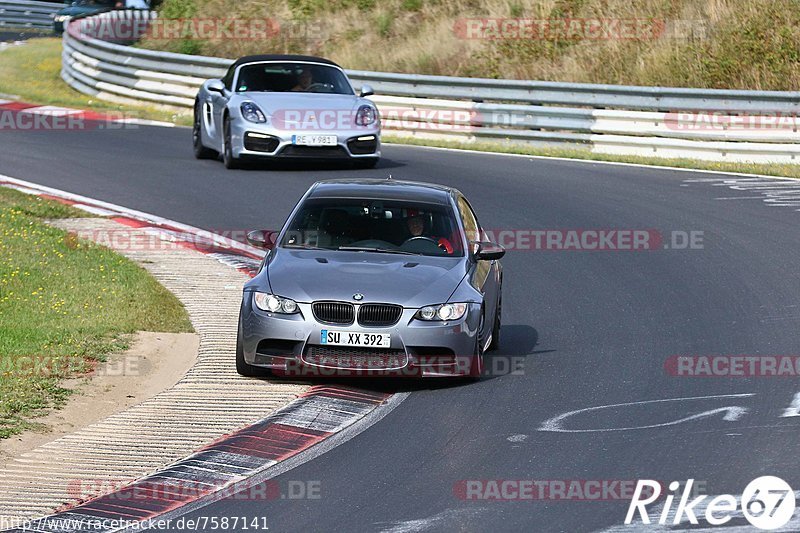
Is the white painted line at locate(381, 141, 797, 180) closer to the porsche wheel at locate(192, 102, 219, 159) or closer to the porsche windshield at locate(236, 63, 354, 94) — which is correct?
the porsche windshield at locate(236, 63, 354, 94)

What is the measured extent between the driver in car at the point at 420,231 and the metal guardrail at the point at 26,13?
5056cm

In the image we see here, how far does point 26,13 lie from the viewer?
59.0m

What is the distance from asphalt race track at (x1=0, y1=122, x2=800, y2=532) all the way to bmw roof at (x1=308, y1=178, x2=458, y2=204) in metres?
1.32

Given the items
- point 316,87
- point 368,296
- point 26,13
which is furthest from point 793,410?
point 26,13

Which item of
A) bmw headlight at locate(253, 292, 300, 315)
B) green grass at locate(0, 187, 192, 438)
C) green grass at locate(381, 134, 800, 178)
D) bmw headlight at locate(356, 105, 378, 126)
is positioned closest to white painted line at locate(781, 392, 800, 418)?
bmw headlight at locate(253, 292, 300, 315)

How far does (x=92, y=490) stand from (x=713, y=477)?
3.20 metres

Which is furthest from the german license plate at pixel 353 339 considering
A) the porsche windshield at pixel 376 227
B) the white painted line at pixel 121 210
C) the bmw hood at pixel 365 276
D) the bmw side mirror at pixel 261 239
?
the white painted line at pixel 121 210

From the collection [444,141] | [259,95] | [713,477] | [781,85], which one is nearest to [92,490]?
[713,477]

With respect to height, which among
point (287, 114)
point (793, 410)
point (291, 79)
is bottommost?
point (793, 410)

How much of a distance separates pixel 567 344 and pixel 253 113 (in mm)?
9275

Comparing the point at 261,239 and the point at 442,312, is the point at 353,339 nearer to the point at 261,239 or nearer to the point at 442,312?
the point at 442,312

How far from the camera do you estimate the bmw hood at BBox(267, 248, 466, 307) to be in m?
9.61

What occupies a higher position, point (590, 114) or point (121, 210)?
point (590, 114)

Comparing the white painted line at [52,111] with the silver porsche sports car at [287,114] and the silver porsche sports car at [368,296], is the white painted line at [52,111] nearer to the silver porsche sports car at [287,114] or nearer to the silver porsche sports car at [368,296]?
the silver porsche sports car at [287,114]
